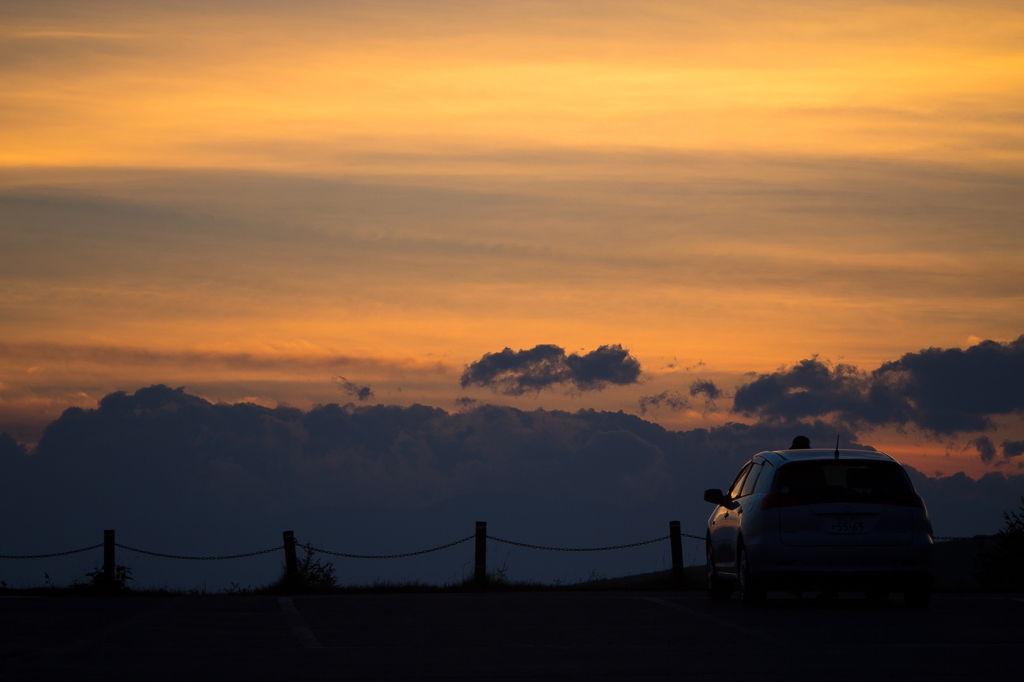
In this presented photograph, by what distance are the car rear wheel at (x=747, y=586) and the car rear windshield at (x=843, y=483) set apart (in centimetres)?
100

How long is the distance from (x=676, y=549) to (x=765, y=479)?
26.8ft

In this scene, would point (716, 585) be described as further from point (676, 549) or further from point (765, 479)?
point (676, 549)

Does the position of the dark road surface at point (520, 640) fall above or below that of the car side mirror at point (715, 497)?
below

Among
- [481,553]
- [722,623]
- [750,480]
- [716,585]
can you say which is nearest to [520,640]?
[722,623]

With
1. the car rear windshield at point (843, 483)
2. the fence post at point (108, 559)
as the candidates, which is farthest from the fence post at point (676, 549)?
the fence post at point (108, 559)

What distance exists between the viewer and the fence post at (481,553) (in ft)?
73.6

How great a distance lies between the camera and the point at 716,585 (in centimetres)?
1686

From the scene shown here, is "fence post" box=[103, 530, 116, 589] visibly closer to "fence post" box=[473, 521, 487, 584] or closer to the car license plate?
"fence post" box=[473, 521, 487, 584]

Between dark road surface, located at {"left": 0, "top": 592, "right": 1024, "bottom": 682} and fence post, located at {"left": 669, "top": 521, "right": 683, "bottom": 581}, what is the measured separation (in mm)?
5432

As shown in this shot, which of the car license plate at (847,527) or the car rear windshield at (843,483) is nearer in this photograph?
the car license plate at (847,527)

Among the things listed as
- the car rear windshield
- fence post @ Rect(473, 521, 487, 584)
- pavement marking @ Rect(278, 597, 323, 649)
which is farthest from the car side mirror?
fence post @ Rect(473, 521, 487, 584)

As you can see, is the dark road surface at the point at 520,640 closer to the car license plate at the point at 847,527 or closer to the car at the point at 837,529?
the car at the point at 837,529

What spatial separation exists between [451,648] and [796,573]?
16.0ft

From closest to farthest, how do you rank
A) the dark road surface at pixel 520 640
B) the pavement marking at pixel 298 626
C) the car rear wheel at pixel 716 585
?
the dark road surface at pixel 520 640 → the pavement marking at pixel 298 626 → the car rear wheel at pixel 716 585
